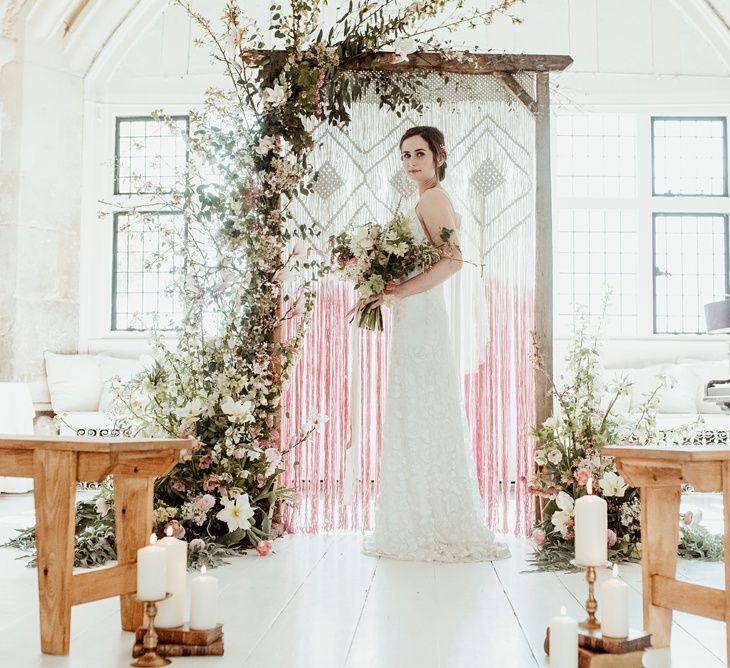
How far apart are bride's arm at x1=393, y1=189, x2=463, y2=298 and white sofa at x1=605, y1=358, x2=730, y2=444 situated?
3.64 metres

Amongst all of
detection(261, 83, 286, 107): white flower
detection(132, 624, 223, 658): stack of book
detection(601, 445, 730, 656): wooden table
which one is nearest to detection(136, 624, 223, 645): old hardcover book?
detection(132, 624, 223, 658): stack of book

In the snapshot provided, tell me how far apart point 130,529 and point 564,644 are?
134cm

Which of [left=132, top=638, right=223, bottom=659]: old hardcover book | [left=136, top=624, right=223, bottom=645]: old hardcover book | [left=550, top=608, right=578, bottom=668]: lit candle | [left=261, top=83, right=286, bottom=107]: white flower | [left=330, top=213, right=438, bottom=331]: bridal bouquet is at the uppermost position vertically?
[left=261, top=83, right=286, bottom=107]: white flower

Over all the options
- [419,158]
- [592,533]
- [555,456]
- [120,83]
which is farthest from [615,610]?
[120,83]

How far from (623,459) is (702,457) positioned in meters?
0.29

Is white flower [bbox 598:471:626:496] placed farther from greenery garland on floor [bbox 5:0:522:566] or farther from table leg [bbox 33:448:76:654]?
table leg [bbox 33:448:76:654]

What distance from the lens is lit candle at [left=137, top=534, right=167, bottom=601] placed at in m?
2.12

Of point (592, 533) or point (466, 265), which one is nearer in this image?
point (592, 533)

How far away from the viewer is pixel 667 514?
2.50 meters

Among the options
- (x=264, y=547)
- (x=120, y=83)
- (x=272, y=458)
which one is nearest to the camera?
(x=264, y=547)

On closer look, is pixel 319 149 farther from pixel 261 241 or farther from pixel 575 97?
pixel 575 97

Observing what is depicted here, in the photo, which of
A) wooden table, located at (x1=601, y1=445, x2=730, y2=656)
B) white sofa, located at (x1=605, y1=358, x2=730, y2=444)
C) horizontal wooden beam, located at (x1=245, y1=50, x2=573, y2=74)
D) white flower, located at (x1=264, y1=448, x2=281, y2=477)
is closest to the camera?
wooden table, located at (x1=601, y1=445, x2=730, y2=656)

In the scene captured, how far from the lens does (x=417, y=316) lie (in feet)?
13.6

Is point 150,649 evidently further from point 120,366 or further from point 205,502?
point 120,366
